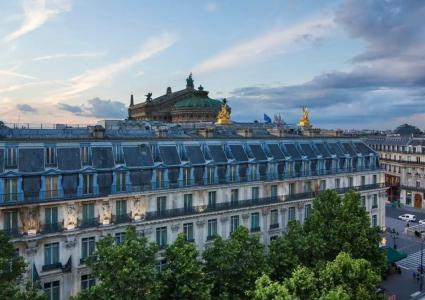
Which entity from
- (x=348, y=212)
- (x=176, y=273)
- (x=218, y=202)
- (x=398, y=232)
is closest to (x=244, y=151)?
(x=218, y=202)

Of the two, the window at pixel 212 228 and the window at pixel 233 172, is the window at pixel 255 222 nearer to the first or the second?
the window at pixel 233 172

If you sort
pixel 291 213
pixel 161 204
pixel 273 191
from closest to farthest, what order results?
pixel 161 204 → pixel 273 191 → pixel 291 213

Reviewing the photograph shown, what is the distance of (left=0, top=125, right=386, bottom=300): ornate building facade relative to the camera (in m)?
40.8

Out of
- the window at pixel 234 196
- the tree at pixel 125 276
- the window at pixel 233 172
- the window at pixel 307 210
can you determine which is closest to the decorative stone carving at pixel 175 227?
the window at pixel 234 196

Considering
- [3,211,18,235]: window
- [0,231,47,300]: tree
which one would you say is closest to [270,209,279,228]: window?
[3,211,18,235]: window

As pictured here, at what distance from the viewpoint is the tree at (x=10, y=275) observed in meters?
31.9

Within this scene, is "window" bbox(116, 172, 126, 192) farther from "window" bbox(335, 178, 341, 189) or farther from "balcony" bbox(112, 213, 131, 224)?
"window" bbox(335, 178, 341, 189)

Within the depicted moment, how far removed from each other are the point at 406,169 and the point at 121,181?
8587 cm

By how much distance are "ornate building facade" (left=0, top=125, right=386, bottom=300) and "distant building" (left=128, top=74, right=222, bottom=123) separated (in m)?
55.5

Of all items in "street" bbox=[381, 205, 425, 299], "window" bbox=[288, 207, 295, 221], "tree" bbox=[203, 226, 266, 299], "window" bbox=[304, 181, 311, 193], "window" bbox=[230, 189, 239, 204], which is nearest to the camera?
"tree" bbox=[203, 226, 266, 299]

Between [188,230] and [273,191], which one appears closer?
[188,230]

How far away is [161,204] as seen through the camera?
48.2m

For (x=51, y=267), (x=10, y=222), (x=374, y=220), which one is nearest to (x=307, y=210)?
(x=374, y=220)

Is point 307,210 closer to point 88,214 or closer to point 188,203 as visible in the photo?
point 188,203
